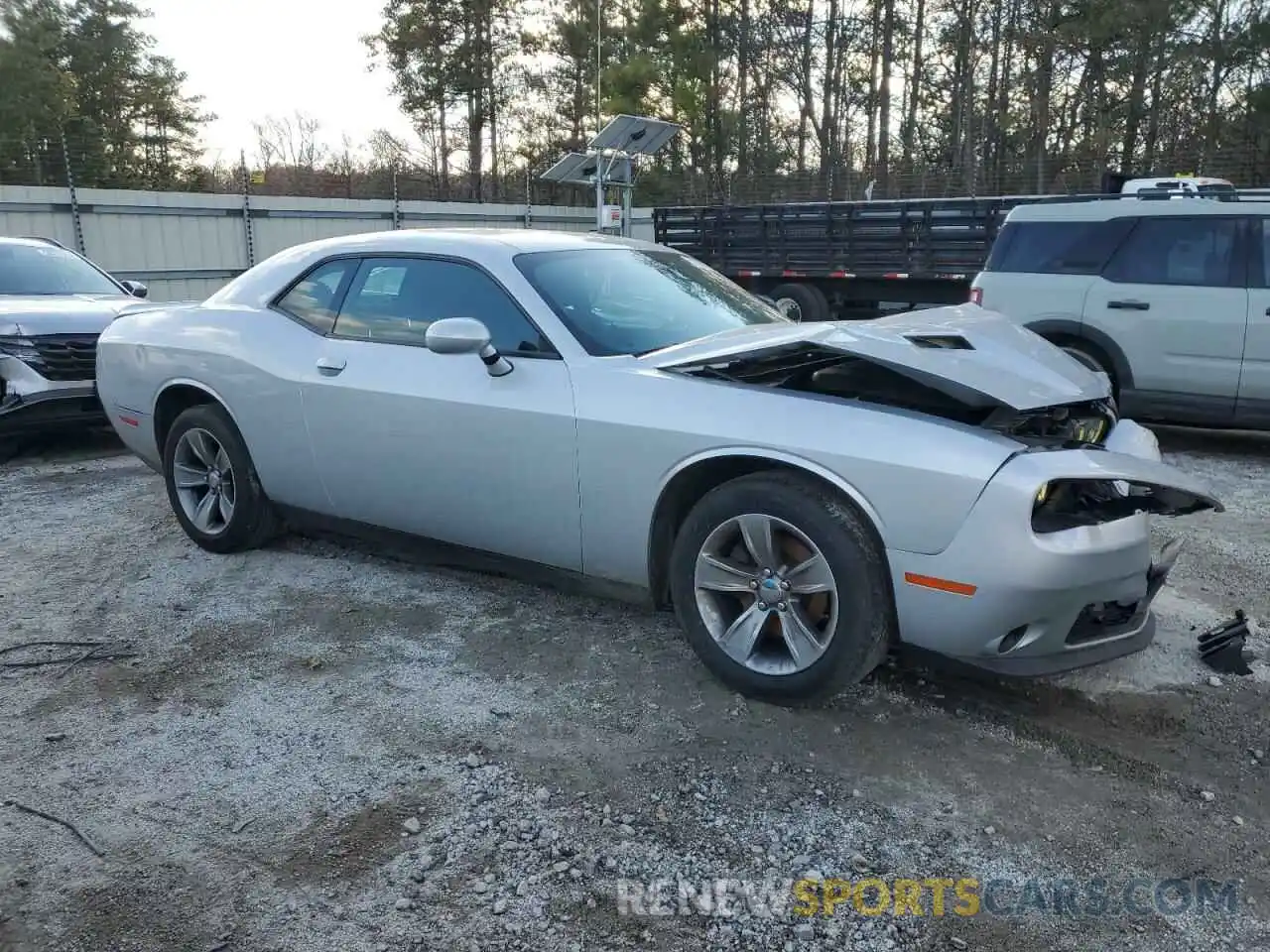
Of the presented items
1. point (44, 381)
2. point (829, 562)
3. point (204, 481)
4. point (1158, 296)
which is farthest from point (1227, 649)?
point (44, 381)

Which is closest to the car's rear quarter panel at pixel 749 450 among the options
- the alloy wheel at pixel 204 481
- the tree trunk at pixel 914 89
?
the alloy wheel at pixel 204 481

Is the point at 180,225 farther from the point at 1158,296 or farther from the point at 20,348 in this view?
the point at 1158,296

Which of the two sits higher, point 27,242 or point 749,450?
point 27,242

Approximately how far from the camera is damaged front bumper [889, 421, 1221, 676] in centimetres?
290

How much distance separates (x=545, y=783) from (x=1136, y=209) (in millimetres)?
6538

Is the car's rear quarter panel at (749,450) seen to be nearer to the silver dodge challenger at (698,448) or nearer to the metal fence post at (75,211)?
the silver dodge challenger at (698,448)

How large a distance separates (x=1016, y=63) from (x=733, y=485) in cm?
2599

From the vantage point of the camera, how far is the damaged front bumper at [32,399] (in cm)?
712

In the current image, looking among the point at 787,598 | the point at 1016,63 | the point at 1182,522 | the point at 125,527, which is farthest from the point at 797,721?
the point at 1016,63

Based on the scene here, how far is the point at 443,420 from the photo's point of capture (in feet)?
13.1

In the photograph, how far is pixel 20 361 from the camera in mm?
7156

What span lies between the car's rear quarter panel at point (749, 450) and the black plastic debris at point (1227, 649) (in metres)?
1.42

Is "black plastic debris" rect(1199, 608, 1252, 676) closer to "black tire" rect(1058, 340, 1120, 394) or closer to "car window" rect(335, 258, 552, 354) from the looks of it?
"car window" rect(335, 258, 552, 354)

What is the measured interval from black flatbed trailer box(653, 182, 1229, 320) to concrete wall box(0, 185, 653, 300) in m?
3.77
